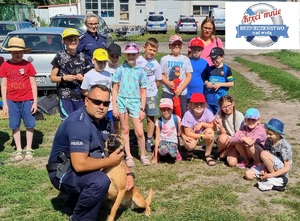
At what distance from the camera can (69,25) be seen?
16594mm

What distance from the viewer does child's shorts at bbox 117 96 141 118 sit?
5.60 m

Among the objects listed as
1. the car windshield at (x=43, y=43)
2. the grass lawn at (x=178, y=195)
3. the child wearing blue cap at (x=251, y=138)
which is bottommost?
the grass lawn at (x=178, y=195)

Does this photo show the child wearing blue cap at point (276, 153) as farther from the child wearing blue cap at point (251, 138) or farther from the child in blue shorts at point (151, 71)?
the child in blue shorts at point (151, 71)

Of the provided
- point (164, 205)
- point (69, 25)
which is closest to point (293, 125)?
point (164, 205)

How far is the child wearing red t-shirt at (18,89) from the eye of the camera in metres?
6.03

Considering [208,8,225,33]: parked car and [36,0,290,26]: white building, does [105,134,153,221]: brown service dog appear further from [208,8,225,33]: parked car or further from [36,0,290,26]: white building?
[36,0,290,26]: white building

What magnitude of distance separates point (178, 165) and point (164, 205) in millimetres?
1311

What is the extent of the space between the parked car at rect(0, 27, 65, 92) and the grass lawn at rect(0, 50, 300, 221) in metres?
3.73

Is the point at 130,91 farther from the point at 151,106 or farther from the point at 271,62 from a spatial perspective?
the point at 271,62

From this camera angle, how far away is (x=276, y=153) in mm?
4988

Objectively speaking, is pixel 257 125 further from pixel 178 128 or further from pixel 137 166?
pixel 137 166

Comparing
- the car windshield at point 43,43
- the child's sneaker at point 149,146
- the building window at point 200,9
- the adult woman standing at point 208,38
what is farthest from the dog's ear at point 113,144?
the building window at point 200,9

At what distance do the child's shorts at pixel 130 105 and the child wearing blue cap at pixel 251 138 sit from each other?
1.27m

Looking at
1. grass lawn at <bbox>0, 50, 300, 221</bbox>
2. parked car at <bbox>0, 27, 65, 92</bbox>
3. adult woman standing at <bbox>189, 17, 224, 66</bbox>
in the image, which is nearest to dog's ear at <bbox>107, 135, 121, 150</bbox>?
grass lawn at <bbox>0, 50, 300, 221</bbox>
